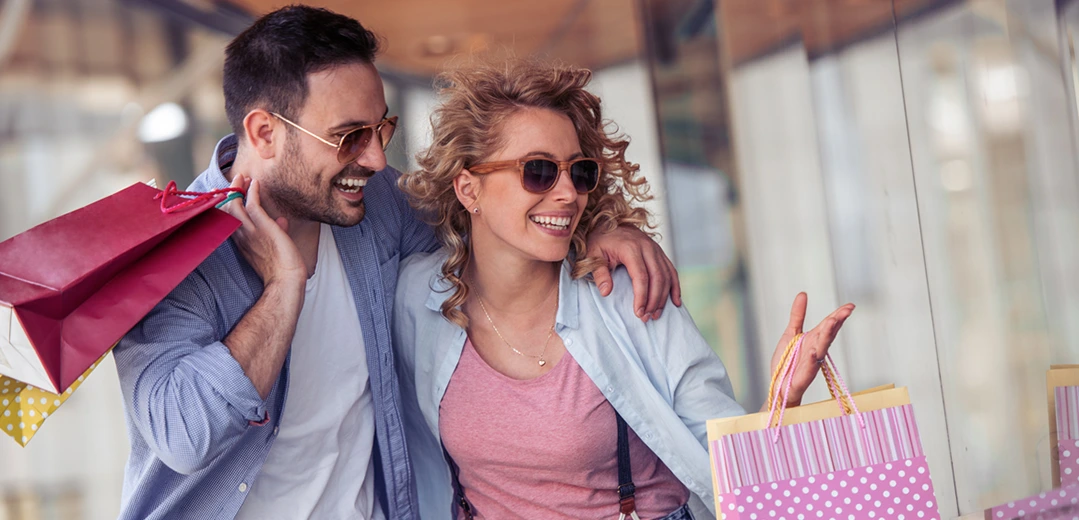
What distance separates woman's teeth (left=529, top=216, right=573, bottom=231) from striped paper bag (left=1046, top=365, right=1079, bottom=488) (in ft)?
3.13

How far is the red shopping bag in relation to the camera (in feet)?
5.03

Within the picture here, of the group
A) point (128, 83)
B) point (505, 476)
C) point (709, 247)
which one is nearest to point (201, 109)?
point (128, 83)

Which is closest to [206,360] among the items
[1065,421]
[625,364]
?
[625,364]

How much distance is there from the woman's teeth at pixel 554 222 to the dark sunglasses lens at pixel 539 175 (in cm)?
7

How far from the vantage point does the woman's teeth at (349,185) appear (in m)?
2.03

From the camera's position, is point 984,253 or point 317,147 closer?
point 317,147

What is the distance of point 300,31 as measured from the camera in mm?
2055

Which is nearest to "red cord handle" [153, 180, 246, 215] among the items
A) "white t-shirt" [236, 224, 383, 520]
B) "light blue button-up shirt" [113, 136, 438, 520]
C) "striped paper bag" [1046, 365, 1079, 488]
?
"light blue button-up shirt" [113, 136, 438, 520]

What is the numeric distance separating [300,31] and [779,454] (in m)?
1.32

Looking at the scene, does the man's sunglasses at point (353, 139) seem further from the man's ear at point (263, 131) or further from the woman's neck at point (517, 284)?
the woman's neck at point (517, 284)

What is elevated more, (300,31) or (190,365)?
(300,31)

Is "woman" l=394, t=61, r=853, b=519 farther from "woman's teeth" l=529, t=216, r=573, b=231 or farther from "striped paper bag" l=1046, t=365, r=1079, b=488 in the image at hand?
"striped paper bag" l=1046, t=365, r=1079, b=488

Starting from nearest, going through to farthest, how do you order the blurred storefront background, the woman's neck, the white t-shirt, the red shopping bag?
the red shopping bag → the white t-shirt → the woman's neck → the blurred storefront background

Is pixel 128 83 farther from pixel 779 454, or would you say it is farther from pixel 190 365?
pixel 779 454
